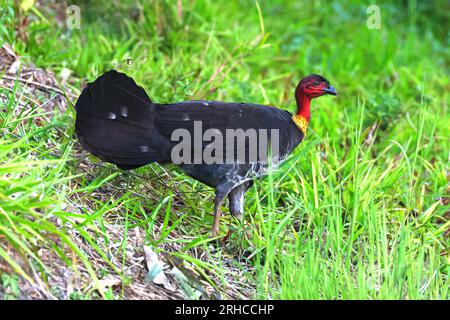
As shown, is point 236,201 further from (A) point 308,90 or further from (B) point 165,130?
(A) point 308,90

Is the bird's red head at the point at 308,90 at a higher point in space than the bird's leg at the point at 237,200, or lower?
higher

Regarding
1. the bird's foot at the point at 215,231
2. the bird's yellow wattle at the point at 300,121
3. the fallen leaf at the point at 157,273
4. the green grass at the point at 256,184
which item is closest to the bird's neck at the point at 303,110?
the bird's yellow wattle at the point at 300,121

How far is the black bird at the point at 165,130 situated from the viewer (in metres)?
4.04

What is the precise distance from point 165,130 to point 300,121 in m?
0.89

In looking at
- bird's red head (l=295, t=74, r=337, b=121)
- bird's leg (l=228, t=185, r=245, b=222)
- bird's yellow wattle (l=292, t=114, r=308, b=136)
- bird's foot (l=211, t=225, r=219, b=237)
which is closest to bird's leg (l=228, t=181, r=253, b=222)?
bird's leg (l=228, t=185, r=245, b=222)

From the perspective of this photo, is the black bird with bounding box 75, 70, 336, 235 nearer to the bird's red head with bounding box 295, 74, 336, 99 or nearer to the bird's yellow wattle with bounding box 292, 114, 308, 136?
the bird's yellow wattle with bounding box 292, 114, 308, 136

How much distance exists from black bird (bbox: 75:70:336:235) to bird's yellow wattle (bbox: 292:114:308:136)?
9.5 inches

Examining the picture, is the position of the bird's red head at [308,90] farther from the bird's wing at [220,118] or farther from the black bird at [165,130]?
the black bird at [165,130]

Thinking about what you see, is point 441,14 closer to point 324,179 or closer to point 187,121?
point 324,179

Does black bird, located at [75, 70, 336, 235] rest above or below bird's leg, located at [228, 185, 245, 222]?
above

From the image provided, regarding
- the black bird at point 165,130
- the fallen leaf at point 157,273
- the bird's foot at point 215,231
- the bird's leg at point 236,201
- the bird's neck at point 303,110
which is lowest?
the fallen leaf at point 157,273

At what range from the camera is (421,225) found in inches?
176

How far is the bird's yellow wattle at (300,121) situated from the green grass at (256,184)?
12 centimetres

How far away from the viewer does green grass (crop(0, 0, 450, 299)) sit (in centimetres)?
356
